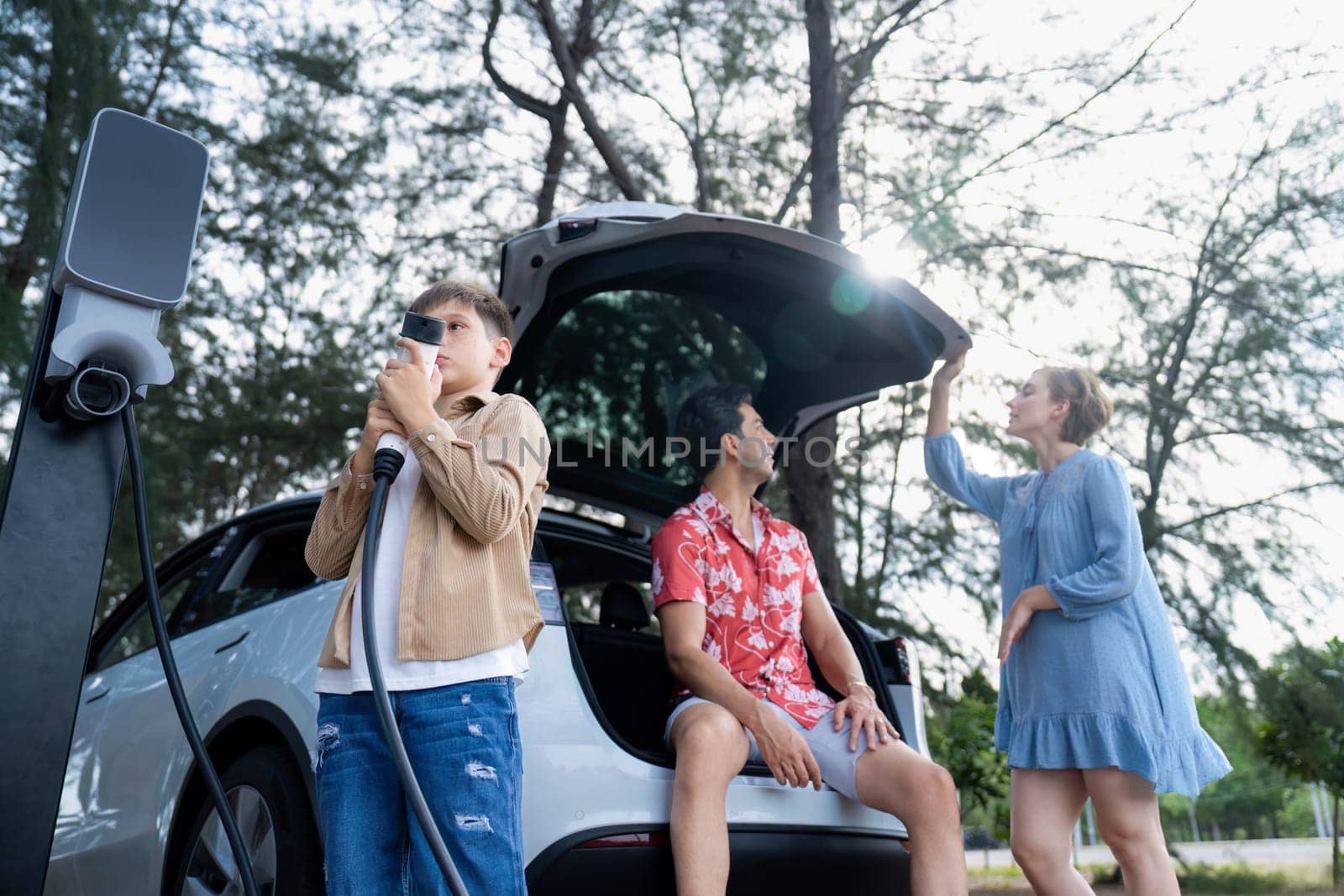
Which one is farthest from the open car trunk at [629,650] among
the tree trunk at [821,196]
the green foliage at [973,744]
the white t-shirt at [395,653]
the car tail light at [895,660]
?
the green foliage at [973,744]

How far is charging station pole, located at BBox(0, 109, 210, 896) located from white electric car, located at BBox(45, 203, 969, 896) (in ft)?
3.03

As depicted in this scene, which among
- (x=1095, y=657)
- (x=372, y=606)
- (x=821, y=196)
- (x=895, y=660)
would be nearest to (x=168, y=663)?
(x=372, y=606)

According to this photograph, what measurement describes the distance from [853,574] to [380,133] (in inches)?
164

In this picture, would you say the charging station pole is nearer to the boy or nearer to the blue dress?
the boy

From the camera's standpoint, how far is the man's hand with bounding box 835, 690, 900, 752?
256cm

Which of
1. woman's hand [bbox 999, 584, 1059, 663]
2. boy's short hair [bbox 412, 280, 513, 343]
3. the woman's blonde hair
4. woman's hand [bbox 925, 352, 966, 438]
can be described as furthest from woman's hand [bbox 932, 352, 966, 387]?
boy's short hair [bbox 412, 280, 513, 343]

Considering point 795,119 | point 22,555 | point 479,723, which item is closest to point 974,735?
point 795,119

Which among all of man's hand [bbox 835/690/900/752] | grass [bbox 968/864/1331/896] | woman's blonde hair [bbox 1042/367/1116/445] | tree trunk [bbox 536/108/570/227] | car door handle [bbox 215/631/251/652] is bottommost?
grass [bbox 968/864/1331/896]

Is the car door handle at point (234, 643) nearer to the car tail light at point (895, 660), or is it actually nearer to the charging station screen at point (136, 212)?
the charging station screen at point (136, 212)

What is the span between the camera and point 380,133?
Result: 6.96m

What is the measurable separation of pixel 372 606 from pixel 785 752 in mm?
1176

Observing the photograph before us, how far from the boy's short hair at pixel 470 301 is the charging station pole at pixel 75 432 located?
1.97ft

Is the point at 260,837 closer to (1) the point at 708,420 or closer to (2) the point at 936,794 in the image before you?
(2) the point at 936,794

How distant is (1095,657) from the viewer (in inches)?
108
